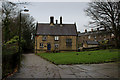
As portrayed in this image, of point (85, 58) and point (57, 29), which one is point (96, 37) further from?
point (85, 58)

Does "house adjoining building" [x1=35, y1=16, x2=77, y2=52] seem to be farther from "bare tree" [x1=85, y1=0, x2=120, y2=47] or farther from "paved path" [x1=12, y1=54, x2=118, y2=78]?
"paved path" [x1=12, y1=54, x2=118, y2=78]

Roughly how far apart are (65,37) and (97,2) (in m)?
15.1

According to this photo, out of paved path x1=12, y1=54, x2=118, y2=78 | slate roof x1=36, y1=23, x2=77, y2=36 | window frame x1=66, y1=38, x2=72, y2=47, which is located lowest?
paved path x1=12, y1=54, x2=118, y2=78

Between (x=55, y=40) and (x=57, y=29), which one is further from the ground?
(x=57, y=29)

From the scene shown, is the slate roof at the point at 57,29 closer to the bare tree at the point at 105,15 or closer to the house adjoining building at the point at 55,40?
the house adjoining building at the point at 55,40

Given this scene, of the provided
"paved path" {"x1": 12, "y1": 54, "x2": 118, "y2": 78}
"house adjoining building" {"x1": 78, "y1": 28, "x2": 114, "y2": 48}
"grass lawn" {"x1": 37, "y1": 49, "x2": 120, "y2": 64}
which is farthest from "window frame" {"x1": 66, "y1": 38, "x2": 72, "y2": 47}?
"paved path" {"x1": 12, "y1": 54, "x2": 118, "y2": 78}

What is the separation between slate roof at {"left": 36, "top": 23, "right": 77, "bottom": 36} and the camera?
40.1 meters

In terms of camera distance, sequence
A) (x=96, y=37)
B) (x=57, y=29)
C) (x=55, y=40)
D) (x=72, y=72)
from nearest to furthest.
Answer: (x=72, y=72)
(x=55, y=40)
(x=57, y=29)
(x=96, y=37)

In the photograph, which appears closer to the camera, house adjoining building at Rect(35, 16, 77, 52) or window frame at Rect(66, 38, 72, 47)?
house adjoining building at Rect(35, 16, 77, 52)

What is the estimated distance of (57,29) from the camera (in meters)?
41.7

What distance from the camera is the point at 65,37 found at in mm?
39938

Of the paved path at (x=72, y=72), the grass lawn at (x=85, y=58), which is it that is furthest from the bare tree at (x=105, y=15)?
the paved path at (x=72, y=72)

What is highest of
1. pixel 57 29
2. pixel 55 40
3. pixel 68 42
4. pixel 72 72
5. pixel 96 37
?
pixel 57 29

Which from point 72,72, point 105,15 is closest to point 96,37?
point 105,15
